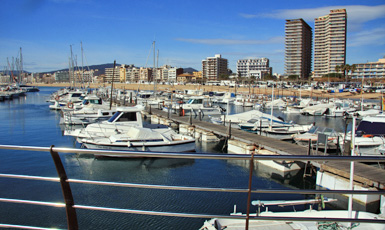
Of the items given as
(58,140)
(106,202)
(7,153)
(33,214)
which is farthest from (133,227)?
(58,140)

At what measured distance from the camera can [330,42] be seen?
146 meters

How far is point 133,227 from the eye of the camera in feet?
34.6

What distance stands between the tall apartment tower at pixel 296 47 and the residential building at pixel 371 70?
80.7 feet

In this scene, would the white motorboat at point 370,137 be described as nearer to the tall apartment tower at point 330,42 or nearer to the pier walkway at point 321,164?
the pier walkway at point 321,164

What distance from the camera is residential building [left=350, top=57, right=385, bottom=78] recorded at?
451 feet

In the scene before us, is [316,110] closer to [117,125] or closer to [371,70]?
[117,125]

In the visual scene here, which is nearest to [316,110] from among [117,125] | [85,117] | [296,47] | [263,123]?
[263,123]

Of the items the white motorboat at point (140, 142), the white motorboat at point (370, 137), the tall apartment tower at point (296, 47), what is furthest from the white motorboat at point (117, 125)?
the tall apartment tower at point (296, 47)

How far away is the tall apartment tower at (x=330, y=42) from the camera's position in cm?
14338

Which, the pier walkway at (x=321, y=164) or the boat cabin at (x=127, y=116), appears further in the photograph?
the boat cabin at (x=127, y=116)

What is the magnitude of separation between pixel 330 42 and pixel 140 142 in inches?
5820

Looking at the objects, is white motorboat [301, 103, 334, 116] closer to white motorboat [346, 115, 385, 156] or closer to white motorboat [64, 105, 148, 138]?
white motorboat [346, 115, 385, 156]

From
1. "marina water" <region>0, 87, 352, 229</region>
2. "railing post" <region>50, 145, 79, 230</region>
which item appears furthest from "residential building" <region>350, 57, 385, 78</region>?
"railing post" <region>50, 145, 79, 230</region>

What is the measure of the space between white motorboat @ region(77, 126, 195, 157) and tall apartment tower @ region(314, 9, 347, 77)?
14452 centimetres
